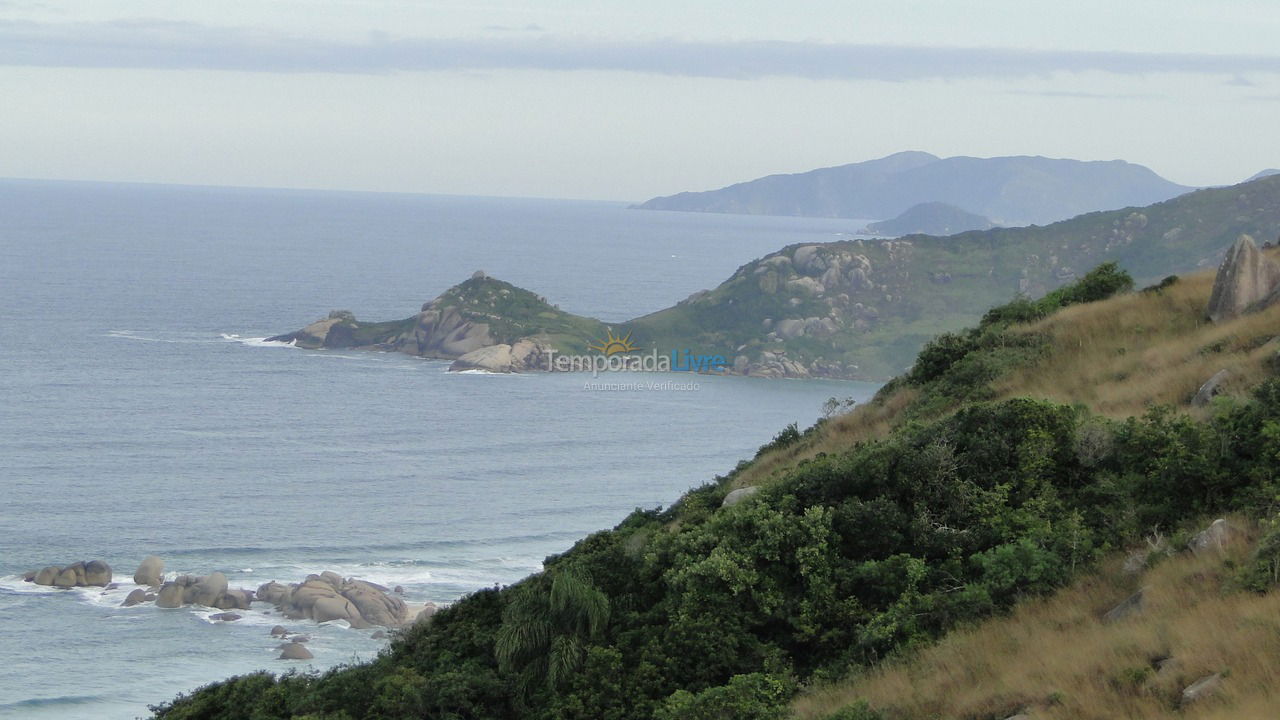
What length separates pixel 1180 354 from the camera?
2075cm

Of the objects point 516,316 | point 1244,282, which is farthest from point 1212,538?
point 516,316

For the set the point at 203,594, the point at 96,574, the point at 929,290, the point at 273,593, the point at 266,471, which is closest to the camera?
the point at 203,594

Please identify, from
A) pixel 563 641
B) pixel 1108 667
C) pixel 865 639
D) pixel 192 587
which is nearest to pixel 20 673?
pixel 192 587

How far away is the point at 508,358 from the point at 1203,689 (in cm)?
14960

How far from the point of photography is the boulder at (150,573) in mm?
68750

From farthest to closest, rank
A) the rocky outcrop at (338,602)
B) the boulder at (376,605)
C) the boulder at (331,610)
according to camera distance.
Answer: the rocky outcrop at (338,602)
the boulder at (331,610)
the boulder at (376,605)

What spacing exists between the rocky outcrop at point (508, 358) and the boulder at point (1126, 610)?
14378 cm

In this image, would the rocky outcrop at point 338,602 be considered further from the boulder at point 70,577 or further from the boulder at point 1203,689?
the boulder at point 1203,689

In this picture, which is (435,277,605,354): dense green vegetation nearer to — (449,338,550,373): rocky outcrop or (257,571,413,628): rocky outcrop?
(449,338,550,373): rocky outcrop

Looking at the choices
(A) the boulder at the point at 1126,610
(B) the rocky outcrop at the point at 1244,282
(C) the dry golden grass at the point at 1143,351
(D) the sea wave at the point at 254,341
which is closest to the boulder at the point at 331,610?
(C) the dry golden grass at the point at 1143,351

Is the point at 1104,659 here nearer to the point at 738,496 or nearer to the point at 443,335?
the point at 738,496

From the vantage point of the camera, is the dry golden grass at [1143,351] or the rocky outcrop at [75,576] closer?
the dry golden grass at [1143,351]

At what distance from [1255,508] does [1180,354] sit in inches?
338

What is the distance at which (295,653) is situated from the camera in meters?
59.4
